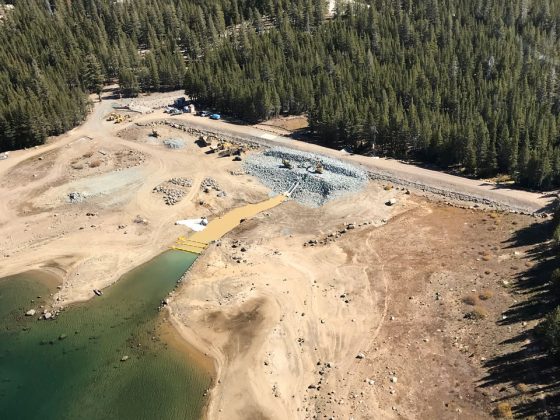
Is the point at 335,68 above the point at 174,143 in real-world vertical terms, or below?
above

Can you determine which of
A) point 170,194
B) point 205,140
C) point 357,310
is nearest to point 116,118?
point 205,140

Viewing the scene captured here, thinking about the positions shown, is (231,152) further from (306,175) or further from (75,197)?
Answer: (75,197)

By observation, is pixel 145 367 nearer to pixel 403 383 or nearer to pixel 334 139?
pixel 403 383

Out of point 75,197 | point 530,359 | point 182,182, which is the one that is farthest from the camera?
point 182,182

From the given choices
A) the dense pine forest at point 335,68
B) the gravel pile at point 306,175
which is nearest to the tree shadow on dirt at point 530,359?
the dense pine forest at point 335,68

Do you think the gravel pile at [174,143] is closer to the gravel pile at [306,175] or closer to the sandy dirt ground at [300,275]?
the sandy dirt ground at [300,275]

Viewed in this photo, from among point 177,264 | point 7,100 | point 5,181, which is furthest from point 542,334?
point 7,100

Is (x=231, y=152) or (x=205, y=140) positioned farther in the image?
(x=205, y=140)

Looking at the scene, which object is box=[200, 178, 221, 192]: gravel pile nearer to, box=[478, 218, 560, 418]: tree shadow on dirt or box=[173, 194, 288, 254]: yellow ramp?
box=[173, 194, 288, 254]: yellow ramp

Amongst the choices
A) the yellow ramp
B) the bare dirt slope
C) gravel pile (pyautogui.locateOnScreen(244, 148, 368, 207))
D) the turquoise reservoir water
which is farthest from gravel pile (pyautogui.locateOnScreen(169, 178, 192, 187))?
the turquoise reservoir water
